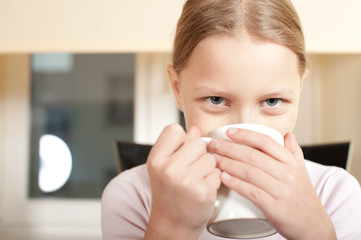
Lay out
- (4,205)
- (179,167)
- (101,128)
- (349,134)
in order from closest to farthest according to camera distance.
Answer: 1. (179,167)
2. (349,134)
3. (4,205)
4. (101,128)

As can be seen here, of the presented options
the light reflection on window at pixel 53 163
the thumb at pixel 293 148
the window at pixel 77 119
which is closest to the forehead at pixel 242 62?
the thumb at pixel 293 148

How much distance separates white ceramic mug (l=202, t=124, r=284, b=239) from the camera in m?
0.51

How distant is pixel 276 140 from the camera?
564mm

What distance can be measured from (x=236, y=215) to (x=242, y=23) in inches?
14.2

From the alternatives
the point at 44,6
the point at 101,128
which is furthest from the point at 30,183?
the point at 44,6

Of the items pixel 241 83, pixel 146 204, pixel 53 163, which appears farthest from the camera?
pixel 53 163

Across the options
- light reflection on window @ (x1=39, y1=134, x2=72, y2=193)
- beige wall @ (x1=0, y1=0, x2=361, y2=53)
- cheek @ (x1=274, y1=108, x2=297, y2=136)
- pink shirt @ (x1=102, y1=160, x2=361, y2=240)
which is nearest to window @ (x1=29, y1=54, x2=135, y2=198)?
light reflection on window @ (x1=39, y1=134, x2=72, y2=193)

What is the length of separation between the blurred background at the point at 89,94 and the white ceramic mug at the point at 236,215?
1.54 feet

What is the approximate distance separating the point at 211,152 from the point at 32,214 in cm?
124

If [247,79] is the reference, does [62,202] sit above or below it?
below

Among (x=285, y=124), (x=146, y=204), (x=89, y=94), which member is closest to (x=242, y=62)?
(x=285, y=124)

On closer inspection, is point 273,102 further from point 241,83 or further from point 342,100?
point 342,100

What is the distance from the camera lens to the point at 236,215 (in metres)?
0.51

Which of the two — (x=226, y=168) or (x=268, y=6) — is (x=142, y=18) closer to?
(x=268, y=6)
